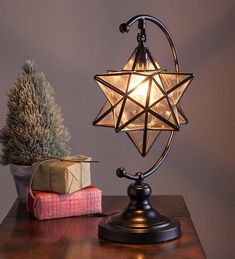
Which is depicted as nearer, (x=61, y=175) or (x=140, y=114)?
(x=140, y=114)

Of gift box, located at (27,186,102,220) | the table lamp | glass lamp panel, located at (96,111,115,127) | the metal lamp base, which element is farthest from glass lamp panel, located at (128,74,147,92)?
gift box, located at (27,186,102,220)

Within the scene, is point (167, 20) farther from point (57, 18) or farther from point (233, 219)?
point (233, 219)

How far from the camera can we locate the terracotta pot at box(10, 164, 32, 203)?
1.67 metres

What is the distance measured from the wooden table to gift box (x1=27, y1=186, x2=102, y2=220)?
2cm

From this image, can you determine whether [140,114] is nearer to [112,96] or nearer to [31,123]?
[112,96]

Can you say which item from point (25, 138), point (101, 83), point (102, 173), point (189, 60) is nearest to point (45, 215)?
point (25, 138)

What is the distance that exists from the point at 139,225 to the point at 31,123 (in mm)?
453

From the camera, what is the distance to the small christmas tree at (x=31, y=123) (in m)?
1.66

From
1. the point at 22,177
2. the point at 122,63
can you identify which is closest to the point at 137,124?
the point at 22,177

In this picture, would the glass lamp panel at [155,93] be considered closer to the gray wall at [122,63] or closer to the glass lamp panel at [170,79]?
the glass lamp panel at [170,79]

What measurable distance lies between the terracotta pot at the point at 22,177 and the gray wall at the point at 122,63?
580 mm

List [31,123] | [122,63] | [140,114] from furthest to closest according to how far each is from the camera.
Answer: [122,63], [31,123], [140,114]

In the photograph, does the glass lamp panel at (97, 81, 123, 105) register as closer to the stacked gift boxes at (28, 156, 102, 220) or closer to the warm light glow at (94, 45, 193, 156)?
the warm light glow at (94, 45, 193, 156)

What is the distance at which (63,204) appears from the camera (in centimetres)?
155
